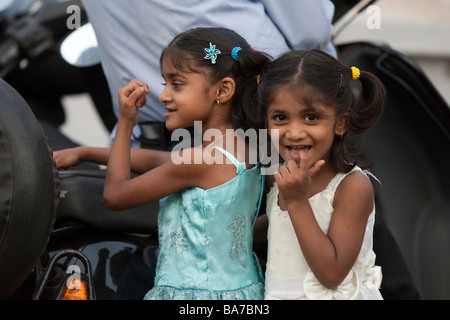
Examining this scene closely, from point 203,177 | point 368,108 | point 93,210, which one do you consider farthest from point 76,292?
point 368,108

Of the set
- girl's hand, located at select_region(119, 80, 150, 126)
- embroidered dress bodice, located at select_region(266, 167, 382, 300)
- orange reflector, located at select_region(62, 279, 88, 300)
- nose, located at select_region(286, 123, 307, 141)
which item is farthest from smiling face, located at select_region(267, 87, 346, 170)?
orange reflector, located at select_region(62, 279, 88, 300)

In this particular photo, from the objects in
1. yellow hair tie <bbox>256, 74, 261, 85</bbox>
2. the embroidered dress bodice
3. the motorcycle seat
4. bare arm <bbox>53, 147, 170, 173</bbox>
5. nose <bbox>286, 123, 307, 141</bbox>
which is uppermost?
yellow hair tie <bbox>256, 74, 261, 85</bbox>

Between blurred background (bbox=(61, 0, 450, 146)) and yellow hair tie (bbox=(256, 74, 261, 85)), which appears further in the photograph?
blurred background (bbox=(61, 0, 450, 146))

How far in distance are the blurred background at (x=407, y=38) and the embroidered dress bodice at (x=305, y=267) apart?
4.20m

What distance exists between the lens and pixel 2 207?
57.7 inches

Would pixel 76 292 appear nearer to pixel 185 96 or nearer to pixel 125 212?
pixel 125 212

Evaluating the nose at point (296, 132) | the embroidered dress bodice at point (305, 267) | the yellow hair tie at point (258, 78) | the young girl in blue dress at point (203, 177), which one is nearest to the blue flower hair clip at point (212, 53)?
the young girl in blue dress at point (203, 177)

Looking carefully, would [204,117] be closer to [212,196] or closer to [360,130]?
[212,196]

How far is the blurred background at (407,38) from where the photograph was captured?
6113mm

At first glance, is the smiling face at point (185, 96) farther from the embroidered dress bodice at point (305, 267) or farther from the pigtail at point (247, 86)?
the embroidered dress bodice at point (305, 267)

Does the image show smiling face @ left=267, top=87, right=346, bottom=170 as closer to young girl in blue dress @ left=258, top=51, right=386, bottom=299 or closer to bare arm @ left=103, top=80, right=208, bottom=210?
young girl in blue dress @ left=258, top=51, right=386, bottom=299

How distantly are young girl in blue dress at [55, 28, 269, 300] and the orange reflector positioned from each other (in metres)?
0.16

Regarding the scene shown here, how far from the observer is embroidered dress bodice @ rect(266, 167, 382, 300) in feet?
5.58
